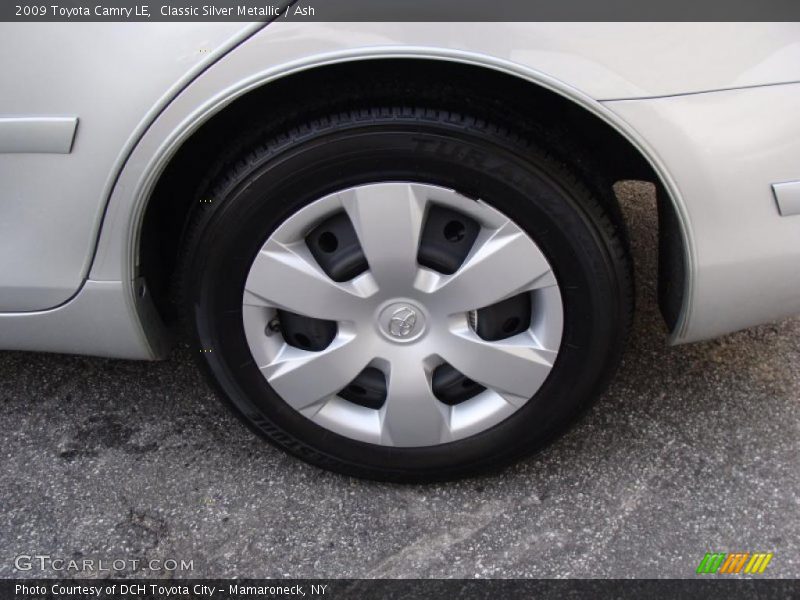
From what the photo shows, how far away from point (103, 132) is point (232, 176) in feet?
0.85

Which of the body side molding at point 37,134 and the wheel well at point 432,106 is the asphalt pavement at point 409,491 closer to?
the wheel well at point 432,106

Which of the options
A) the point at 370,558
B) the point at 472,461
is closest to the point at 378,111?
the point at 472,461

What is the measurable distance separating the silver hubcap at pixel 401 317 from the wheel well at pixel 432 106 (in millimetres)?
184

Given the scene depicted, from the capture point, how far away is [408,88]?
1694 mm

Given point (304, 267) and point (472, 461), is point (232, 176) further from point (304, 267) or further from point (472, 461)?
point (472, 461)

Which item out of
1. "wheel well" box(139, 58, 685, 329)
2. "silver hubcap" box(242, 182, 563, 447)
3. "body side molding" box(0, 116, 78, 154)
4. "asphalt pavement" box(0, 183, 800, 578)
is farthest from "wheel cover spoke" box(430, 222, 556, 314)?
"body side molding" box(0, 116, 78, 154)

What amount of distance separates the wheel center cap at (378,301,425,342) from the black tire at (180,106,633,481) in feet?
0.93

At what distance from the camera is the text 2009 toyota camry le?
1562 mm

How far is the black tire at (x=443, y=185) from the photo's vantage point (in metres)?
1.66

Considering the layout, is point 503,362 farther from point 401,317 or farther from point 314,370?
point 314,370

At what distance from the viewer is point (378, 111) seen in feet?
5.48

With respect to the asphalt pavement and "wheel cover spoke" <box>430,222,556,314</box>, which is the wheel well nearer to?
"wheel cover spoke" <box>430,222,556,314</box>

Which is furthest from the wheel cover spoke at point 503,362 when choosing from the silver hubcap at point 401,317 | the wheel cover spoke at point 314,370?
the wheel cover spoke at point 314,370

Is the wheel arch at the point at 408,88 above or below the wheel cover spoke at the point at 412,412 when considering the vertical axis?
above
